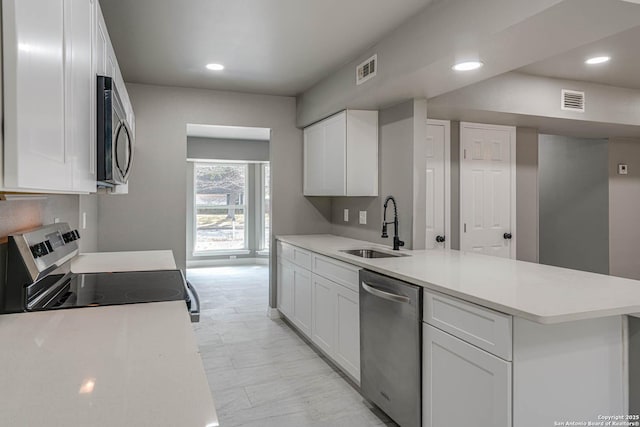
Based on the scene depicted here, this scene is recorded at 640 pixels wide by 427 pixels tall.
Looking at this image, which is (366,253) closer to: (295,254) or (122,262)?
(295,254)

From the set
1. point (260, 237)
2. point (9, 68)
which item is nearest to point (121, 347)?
point (9, 68)

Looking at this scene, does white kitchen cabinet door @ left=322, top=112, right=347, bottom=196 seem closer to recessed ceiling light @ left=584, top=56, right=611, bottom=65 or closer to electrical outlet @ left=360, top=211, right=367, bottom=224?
electrical outlet @ left=360, top=211, right=367, bottom=224

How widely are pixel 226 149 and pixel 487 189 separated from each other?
4785mm

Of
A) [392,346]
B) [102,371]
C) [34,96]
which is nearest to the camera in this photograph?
[34,96]

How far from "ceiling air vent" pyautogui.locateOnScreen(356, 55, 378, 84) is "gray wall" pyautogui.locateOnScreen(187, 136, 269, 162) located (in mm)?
4657

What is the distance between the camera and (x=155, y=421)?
2.44 ft

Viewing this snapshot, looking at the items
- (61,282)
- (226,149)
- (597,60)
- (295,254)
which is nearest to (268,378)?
(295,254)

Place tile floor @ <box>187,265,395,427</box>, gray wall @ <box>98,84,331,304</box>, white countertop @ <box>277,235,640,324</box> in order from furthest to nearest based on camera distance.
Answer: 1. gray wall @ <box>98,84,331,304</box>
2. tile floor @ <box>187,265,395,427</box>
3. white countertop @ <box>277,235,640,324</box>

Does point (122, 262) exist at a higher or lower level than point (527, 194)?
lower

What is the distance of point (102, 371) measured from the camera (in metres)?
0.97

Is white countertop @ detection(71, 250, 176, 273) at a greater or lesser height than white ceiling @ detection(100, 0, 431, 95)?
lesser

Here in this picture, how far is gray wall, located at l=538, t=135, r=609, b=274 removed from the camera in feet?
17.0

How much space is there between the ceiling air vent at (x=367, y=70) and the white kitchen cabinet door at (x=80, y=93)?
6.55 ft

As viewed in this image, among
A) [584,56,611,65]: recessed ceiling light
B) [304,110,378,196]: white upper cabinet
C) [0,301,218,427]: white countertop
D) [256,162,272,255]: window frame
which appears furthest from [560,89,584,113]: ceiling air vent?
[256,162,272,255]: window frame
